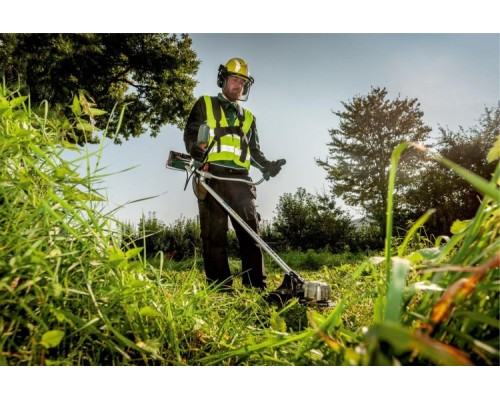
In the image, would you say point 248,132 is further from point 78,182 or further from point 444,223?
point 444,223

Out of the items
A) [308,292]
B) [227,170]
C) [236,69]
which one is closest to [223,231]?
[227,170]

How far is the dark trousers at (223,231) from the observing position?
12.5 feet

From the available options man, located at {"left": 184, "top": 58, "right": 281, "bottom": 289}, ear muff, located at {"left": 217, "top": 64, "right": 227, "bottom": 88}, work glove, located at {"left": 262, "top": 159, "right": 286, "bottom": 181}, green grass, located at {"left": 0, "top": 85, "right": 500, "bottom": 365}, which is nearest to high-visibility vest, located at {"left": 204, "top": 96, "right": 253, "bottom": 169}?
man, located at {"left": 184, "top": 58, "right": 281, "bottom": 289}

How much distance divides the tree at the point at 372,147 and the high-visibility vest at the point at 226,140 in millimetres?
8945

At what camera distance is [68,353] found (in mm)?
761

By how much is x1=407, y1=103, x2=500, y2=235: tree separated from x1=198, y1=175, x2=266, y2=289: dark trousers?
809 cm

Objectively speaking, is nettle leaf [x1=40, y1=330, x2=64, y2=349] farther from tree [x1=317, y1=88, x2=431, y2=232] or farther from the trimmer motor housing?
tree [x1=317, y1=88, x2=431, y2=232]

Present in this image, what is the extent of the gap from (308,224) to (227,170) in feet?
28.8

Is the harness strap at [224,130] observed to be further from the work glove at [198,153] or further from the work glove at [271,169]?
the work glove at [198,153]

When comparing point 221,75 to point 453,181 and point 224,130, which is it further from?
point 453,181

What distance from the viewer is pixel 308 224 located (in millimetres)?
12344

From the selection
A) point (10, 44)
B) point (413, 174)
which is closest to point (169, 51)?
point (10, 44)

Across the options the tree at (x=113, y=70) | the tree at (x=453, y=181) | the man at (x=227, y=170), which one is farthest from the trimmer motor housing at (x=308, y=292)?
the tree at (x=453, y=181)

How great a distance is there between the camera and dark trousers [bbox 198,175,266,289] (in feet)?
12.5
